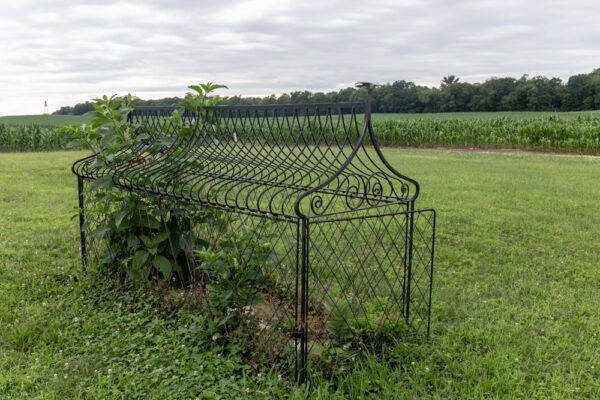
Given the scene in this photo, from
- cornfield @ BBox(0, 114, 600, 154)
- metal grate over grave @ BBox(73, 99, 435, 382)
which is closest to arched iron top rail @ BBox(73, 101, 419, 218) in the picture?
metal grate over grave @ BBox(73, 99, 435, 382)

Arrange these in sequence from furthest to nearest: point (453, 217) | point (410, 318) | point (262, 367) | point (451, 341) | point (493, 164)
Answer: point (493, 164) → point (453, 217) → point (410, 318) → point (451, 341) → point (262, 367)

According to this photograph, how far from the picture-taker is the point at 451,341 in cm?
323

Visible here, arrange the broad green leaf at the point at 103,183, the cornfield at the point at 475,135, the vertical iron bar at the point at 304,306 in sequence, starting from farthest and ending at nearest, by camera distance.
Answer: the cornfield at the point at 475,135
the broad green leaf at the point at 103,183
the vertical iron bar at the point at 304,306

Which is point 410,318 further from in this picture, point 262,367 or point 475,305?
point 262,367

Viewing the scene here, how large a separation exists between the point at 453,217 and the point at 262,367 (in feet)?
13.9

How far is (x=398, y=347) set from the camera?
3.05 metres

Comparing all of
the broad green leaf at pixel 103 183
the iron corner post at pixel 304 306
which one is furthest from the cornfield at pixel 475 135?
the iron corner post at pixel 304 306

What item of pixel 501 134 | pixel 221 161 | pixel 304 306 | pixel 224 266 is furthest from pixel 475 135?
pixel 304 306

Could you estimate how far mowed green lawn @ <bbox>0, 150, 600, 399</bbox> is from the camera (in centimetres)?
271

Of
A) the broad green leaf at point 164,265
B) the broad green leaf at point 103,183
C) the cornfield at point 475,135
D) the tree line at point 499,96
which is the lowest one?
the broad green leaf at point 164,265

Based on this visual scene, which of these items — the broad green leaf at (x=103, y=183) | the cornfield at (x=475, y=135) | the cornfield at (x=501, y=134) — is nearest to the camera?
the broad green leaf at (x=103, y=183)

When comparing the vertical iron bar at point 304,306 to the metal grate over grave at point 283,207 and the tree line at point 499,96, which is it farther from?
the tree line at point 499,96

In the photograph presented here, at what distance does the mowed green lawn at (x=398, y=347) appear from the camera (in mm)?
2713

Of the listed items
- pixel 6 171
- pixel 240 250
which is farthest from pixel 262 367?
pixel 6 171
